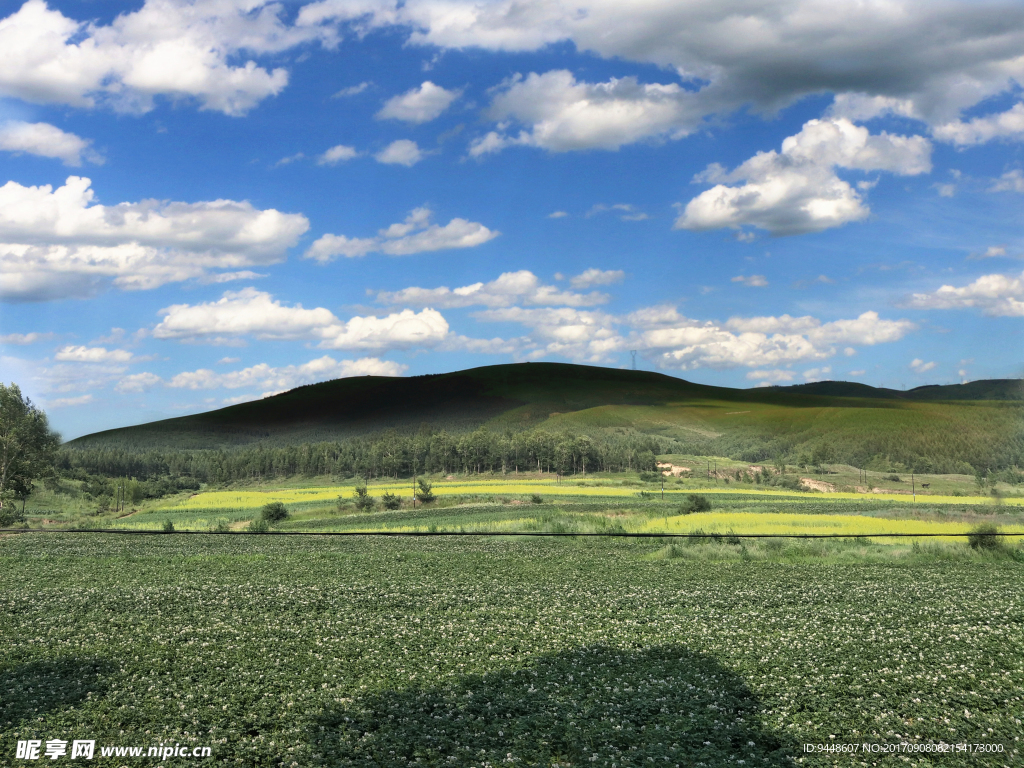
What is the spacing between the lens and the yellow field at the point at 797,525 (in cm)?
4043

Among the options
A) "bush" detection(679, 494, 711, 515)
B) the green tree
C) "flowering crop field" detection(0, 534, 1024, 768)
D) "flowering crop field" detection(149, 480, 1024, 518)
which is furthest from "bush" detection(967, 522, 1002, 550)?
the green tree

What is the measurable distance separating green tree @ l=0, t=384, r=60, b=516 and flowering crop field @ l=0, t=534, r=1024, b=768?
52.9 meters

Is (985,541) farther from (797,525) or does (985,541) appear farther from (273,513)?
(273,513)

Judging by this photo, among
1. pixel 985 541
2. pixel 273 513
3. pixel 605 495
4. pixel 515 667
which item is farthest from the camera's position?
pixel 605 495

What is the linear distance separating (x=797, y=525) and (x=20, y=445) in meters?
72.5

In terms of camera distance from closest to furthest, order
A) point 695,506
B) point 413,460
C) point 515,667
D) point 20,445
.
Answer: point 515,667 < point 695,506 < point 20,445 < point 413,460

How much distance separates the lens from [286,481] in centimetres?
15425

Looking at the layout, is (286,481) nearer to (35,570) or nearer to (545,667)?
(35,570)

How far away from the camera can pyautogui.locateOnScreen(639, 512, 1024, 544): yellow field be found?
4043 centimetres

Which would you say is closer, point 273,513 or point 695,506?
point 695,506

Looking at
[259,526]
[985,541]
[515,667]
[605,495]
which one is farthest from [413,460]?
[515,667]

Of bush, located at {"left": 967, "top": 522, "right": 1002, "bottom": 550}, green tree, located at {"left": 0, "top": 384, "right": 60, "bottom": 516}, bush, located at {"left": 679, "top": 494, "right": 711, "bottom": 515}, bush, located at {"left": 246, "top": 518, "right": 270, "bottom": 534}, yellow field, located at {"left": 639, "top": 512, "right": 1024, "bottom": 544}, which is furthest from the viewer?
green tree, located at {"left": 0, "top": 384, "right": 60, "bottom": 516}

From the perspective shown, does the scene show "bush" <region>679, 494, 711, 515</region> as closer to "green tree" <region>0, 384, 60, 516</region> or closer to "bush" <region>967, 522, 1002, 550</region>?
"bush" <region>967, 522, 1002, 550</region>

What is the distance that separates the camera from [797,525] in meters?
45.3
